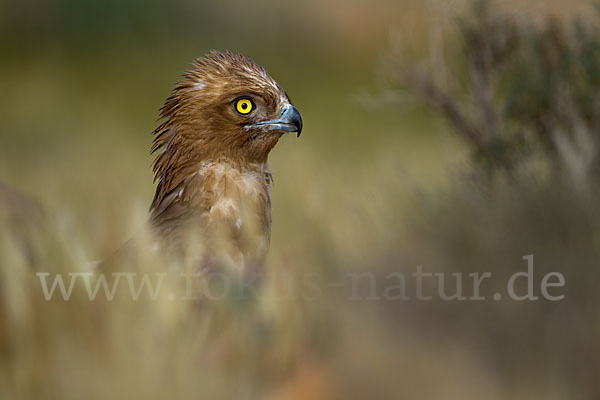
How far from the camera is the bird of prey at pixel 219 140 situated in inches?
133

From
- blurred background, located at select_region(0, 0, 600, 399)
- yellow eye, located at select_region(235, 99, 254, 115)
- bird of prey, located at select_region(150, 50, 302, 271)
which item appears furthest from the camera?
yellow eye, located at select_region(235, 99, 254, 115)

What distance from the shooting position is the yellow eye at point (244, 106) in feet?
11.5

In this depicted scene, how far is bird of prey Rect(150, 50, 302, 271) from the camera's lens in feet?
11.1

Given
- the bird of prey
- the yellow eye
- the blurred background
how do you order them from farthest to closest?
the yellow eye → the bird of prey → the blurred background

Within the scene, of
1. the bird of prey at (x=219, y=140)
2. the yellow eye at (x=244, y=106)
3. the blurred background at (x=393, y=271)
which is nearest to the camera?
the blurred background at (x=393, y=271)

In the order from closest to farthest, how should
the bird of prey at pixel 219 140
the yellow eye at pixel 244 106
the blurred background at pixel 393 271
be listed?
the blurred background at pixel 393 271, the bird of prey at pixel 219 140, the yellow eye at pixel 244 106

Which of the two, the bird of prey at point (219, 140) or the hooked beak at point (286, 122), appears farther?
the hooked beak at point (286, 122)

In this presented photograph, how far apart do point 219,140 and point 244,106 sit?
0.62ft

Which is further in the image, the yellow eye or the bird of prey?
the yellow eye

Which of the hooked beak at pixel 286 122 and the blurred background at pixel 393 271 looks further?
the hooked beak at pixel 286 122

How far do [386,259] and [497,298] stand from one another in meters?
0.35

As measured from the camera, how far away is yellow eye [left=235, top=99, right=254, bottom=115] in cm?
350

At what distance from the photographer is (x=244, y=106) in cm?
352

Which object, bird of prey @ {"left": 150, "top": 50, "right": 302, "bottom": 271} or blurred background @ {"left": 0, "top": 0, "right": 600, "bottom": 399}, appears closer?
blurred background @ {"left": 0, "top": 0, "right": 600, "bottom": 399}
